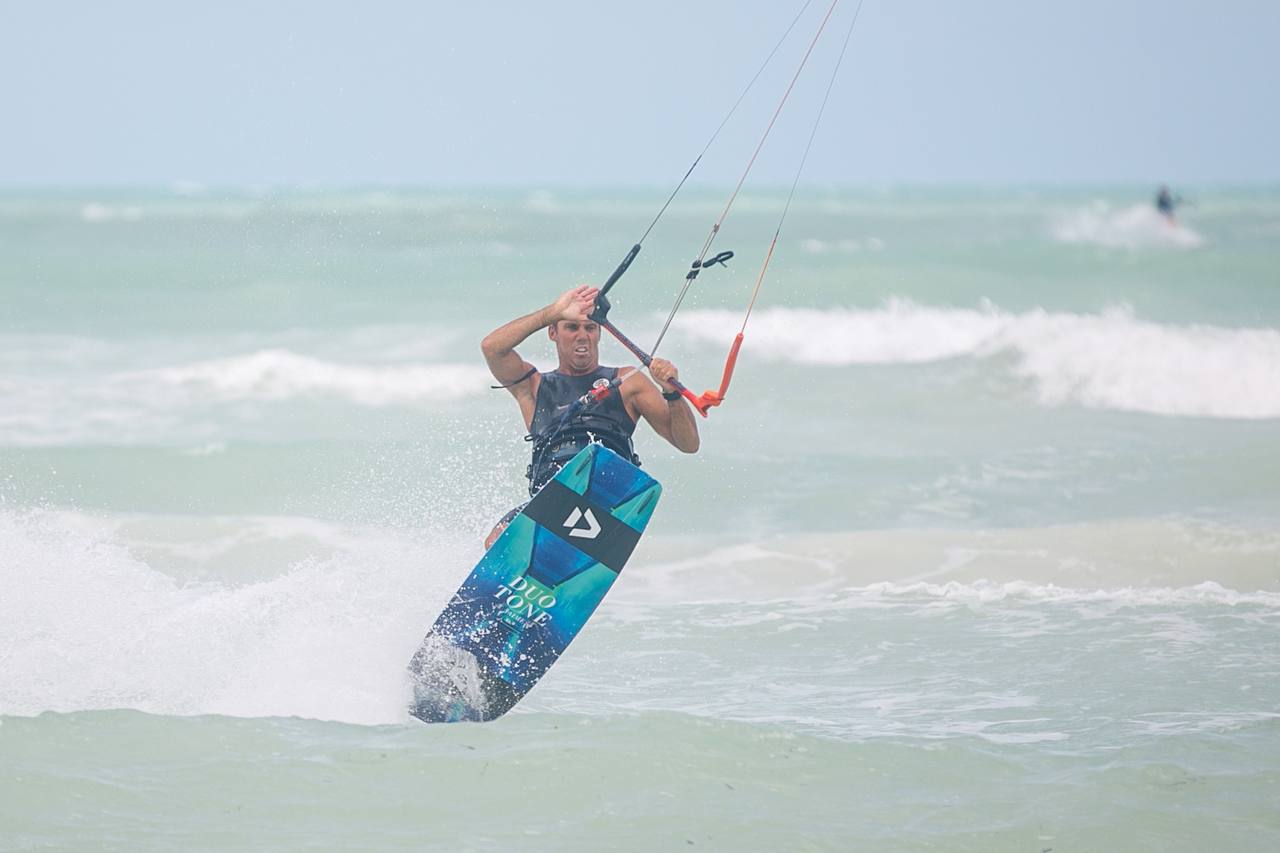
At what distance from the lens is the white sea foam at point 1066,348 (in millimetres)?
15656

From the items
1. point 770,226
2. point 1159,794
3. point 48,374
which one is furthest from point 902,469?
point 770,226

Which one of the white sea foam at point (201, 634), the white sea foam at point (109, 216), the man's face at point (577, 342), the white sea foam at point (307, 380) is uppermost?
the white sea foam at point (109, 216)

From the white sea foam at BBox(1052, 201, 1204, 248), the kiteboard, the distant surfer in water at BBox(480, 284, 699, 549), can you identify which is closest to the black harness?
the distant surfer in water at BBox(480, 284, 699, 549)

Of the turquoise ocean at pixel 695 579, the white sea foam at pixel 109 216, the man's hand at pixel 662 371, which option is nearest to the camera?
the turquoise ocean at pixel 695 579

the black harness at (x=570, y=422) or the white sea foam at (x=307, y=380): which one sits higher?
the white sea foam at (x=307, y=380)

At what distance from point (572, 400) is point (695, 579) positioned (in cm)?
296

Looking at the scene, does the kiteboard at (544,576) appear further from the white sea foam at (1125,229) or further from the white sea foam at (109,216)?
the white sea foam at (109,216)

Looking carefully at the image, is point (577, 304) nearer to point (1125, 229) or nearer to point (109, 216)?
point (1125, 229)

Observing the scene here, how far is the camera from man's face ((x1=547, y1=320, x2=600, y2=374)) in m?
6.28

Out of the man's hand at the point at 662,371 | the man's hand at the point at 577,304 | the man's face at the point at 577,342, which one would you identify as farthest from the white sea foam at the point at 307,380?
the man's hand at the point at 662,371

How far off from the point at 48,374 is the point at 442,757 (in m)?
12.3

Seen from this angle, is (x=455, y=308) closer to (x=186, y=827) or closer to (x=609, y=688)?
(x=609, y=688)

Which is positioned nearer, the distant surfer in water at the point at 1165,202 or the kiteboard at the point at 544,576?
the kiteboard at the point at 544,576

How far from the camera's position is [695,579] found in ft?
30.1
